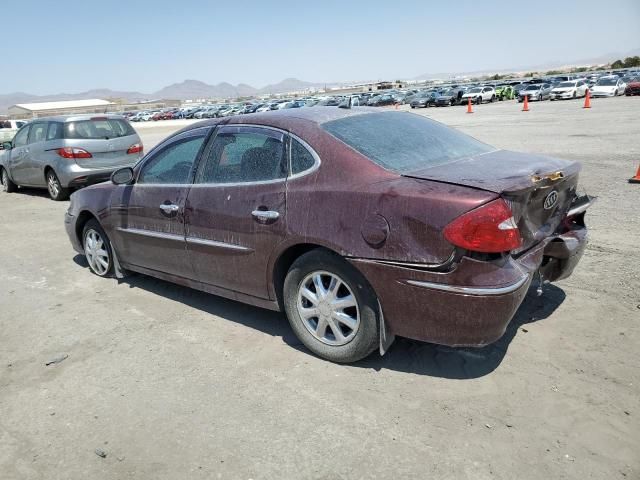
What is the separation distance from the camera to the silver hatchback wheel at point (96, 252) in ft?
17.8

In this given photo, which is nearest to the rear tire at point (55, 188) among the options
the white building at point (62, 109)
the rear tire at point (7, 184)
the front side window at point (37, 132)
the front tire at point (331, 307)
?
the front side window at point (37, 132)

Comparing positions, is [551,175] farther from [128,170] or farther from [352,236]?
[128,170]

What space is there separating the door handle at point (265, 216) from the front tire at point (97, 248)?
2395 mm

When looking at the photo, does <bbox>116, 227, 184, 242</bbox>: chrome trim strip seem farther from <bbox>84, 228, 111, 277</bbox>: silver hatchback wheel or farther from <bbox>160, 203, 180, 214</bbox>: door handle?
<bbox>84, 228, 111, 277</bbox>: silver hatchback wheel

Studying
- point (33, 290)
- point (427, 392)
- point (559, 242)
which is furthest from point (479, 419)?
point (33, 290)

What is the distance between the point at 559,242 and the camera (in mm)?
3369

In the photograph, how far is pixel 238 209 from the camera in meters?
3.73

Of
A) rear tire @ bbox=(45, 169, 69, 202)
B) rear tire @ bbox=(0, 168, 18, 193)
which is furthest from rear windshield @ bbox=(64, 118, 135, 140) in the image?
rear tire @ bbox=(0, 168, 18, 193)

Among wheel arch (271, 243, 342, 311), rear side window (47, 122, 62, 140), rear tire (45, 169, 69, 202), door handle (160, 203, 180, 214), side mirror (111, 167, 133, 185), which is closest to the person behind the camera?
wheel arch (271, 243, 342, 311)

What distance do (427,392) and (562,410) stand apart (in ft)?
2.43

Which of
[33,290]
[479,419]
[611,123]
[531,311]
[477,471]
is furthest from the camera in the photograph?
[611,123]

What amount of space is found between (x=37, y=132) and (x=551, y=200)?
434 inches

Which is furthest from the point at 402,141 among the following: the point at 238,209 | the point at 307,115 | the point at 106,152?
the point at 106,152

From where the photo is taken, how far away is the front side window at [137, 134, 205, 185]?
14.0ft
